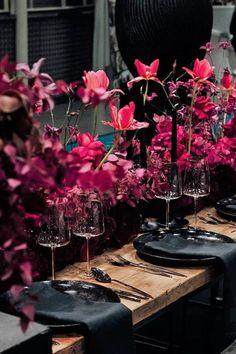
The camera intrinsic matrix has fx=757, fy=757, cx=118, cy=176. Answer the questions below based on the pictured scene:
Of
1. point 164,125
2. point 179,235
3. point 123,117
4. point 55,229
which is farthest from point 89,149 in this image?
point 164,125

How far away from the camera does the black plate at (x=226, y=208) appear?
2.42 metres

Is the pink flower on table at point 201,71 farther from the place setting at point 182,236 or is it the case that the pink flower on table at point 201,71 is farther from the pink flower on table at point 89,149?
the pink flower on table at point 89,149

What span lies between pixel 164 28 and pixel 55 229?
1436 mm

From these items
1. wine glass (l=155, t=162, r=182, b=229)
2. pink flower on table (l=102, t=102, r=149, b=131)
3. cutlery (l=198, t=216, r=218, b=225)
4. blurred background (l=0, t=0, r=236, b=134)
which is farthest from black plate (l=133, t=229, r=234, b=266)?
blurred background (l=0, t=0, r=236, b=134)

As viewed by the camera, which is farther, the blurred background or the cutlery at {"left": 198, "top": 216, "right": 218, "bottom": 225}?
the blurred background

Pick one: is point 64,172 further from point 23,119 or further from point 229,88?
point 229,88

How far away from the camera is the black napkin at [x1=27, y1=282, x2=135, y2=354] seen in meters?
1.50

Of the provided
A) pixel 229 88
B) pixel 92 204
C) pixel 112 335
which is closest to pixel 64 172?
pixel 112 335

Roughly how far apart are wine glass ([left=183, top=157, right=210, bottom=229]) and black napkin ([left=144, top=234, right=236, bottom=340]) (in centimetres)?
20

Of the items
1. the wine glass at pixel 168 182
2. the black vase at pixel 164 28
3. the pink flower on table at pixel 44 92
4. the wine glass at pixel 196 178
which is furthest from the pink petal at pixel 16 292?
the black vase at pixel 164 28

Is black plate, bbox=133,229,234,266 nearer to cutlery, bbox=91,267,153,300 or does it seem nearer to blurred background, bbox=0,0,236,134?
cutlery, bbox=91,267,153,300

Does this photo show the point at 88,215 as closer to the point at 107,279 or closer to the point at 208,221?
the point at 107,279

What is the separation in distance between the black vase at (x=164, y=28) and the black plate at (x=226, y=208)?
2.54 feet

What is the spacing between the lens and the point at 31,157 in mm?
873
